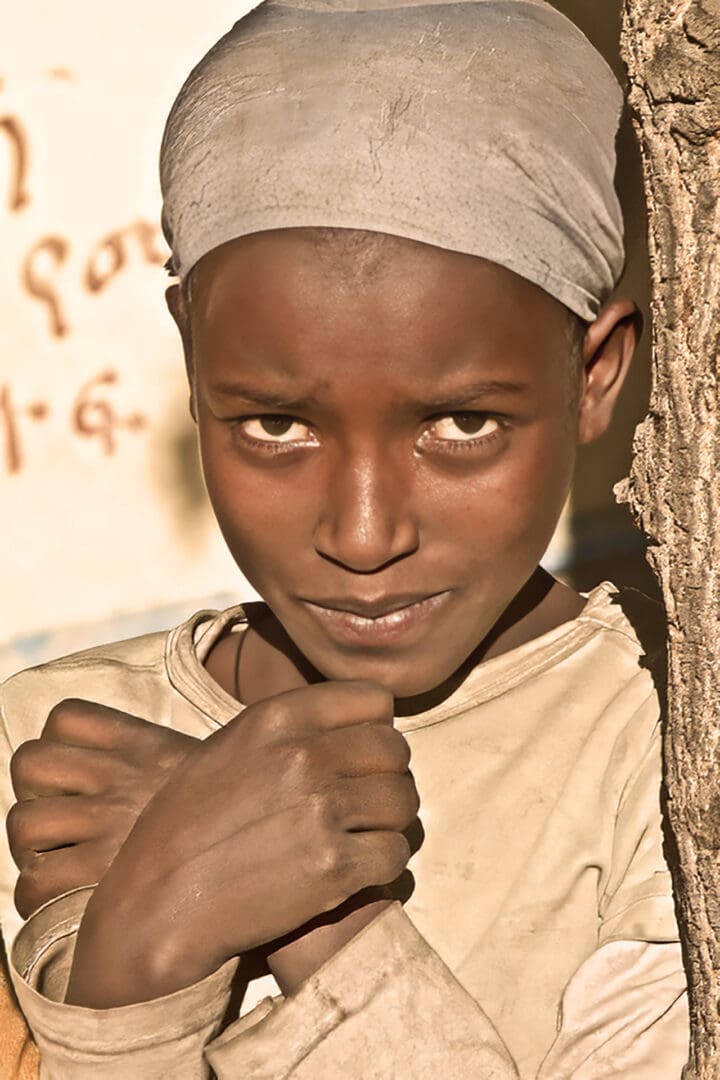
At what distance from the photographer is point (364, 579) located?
180cm

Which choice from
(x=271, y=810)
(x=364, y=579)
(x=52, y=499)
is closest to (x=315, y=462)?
(x=364, y=579)

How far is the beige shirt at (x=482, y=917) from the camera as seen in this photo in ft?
5.96

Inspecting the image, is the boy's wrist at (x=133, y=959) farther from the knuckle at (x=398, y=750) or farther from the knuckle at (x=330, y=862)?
the knuckle at (x=398, y=750)

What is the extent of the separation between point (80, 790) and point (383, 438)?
586 mm

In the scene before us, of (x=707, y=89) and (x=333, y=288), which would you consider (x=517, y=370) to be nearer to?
(x=333, y=288)

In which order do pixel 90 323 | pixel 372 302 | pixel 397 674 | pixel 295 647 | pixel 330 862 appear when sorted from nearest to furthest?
pixel 372 302, pixel 330 862, pixel 397 674, pixel 295 647, pixel 90 323

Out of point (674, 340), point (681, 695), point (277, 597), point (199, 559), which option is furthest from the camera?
point (199, 559)

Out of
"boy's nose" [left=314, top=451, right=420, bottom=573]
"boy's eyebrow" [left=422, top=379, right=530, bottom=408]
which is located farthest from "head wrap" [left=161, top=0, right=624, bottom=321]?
"boy's nose" [left=314, top=451, right=420, bottom=573]

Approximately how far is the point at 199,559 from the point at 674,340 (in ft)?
10.7

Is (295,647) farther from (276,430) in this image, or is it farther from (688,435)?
(688,435)

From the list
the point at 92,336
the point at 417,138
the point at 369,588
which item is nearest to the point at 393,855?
the point at 369,588

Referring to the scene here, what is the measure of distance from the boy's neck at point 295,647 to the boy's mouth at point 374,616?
0.28 metres

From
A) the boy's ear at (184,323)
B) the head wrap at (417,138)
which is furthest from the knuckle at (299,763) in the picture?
the head wrap at (417,138)

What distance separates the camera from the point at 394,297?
5.54 feet
